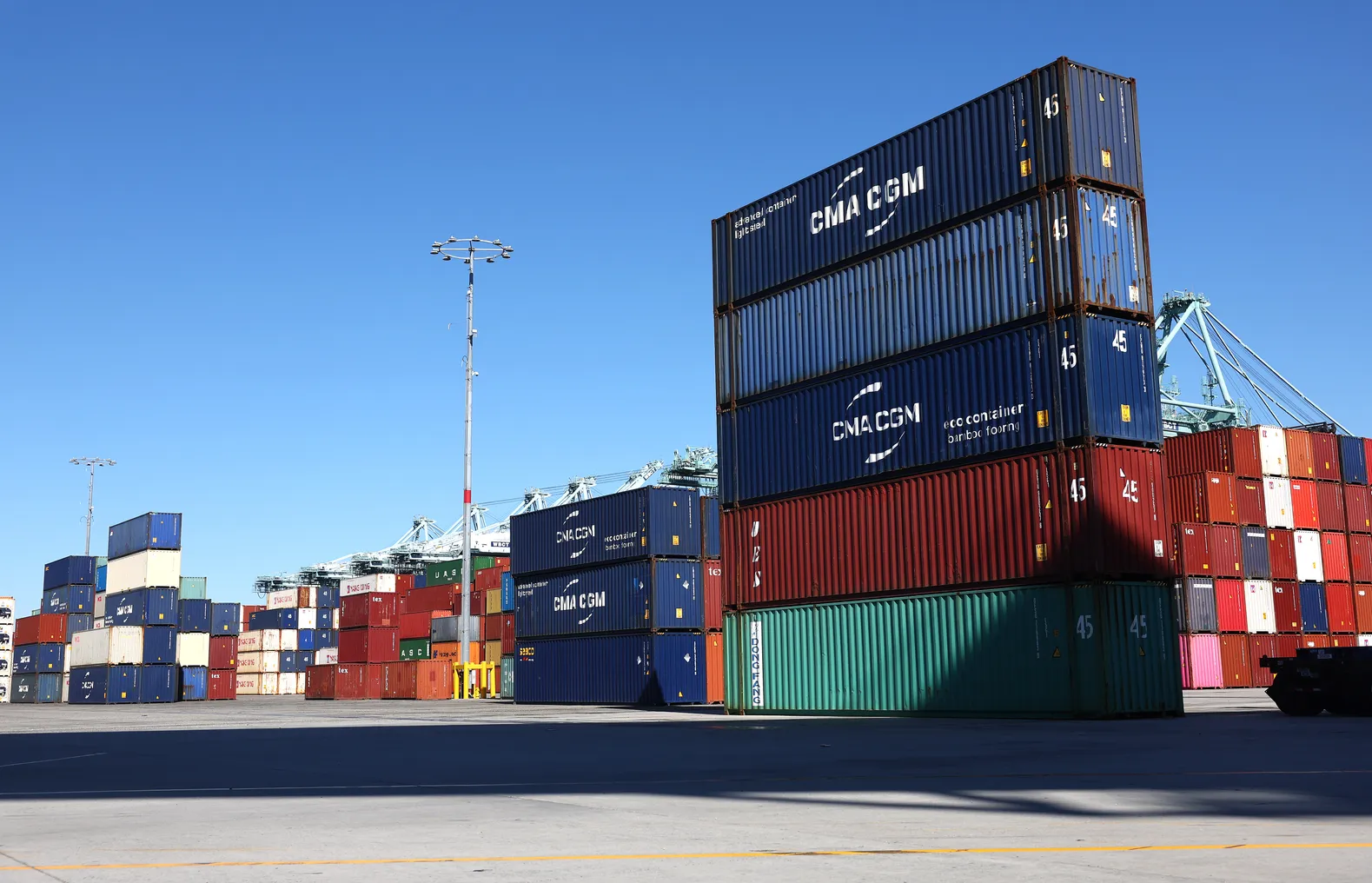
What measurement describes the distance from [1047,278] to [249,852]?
71.5 ft

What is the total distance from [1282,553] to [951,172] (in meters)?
28.9

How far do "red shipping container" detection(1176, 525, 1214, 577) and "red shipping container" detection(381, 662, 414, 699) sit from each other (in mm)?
39848

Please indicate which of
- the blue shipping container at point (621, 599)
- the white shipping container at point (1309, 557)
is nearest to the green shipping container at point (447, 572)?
the blue shipping container at point (621, 599)

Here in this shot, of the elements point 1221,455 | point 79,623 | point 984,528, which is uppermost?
point 1221,455

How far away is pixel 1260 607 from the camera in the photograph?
48.2 meters

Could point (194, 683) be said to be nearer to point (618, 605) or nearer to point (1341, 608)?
point (618, 605)

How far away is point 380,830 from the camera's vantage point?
29.0 ft

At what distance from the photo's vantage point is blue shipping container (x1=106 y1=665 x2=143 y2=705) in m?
70.4

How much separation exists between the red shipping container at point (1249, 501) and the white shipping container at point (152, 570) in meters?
55.2

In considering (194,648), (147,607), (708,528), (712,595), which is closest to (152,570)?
(147,607)

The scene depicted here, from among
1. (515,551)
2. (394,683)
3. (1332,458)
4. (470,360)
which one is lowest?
(394,683)

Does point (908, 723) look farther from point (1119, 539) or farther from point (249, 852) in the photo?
point (249, 852)

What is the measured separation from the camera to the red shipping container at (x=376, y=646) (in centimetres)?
7119

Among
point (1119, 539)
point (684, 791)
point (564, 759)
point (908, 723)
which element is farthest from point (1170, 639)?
point (684, 791)
